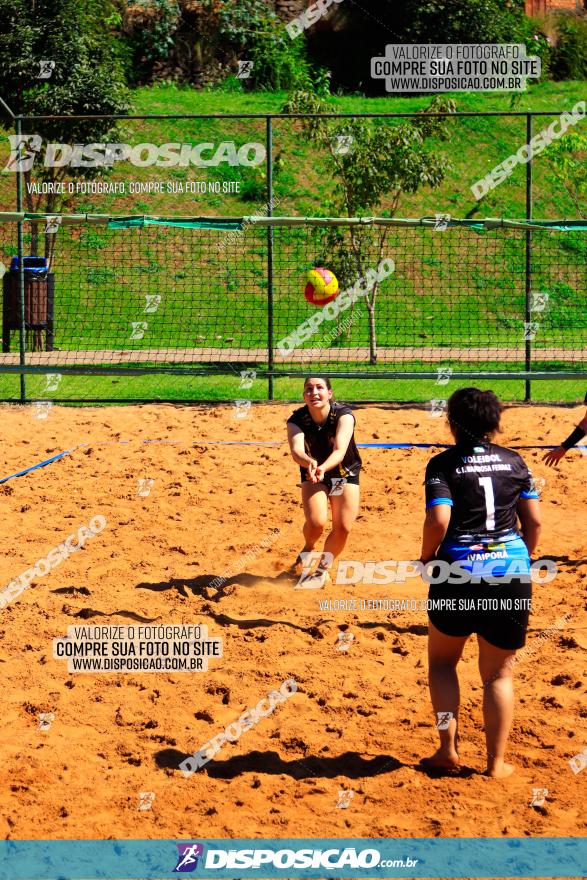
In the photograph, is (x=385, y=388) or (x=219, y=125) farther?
(x=219, y=125)

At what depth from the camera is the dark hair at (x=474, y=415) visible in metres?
4.91

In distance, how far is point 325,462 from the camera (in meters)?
7.26

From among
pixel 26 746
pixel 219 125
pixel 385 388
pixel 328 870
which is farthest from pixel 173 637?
pixel 219 125

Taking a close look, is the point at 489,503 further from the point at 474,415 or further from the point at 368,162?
the point at 368,162

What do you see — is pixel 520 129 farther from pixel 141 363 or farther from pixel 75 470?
pixel 75 470

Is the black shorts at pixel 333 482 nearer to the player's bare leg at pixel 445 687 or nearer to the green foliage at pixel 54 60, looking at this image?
the player's bare leg at pixel 445 687

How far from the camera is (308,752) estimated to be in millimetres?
5270

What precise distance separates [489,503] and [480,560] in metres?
0.26

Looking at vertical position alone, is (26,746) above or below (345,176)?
below

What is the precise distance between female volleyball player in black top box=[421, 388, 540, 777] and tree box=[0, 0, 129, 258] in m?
13.6

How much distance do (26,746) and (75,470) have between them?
17.4ft

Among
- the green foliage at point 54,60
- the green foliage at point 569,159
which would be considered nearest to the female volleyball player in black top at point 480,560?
the green foliage at point 569,159

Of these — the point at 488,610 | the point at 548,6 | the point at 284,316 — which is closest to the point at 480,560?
the point at 488,610

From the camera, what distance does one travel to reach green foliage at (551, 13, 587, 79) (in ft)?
104
